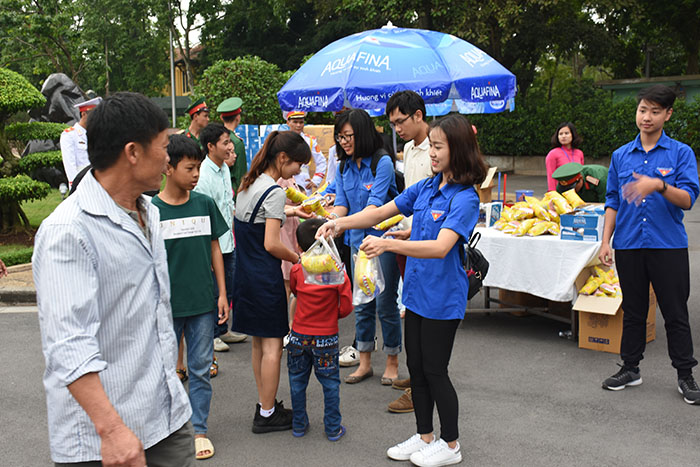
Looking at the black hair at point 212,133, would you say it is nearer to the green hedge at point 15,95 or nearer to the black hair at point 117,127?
the black hair at point 117,127

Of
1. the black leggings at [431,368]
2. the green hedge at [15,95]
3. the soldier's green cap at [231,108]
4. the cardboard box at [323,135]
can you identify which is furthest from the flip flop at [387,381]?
the green hedge at [15,95]

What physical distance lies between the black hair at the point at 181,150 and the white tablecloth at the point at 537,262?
3.31 m

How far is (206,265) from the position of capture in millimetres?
3936

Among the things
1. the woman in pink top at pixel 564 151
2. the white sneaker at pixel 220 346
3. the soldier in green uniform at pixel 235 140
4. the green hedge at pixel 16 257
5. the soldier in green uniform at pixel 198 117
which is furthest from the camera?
the green hedge at pixel 16 257

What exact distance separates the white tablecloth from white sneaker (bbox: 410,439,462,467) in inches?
98.3

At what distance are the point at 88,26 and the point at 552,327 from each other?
138 feet

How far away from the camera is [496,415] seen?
14.7 ft

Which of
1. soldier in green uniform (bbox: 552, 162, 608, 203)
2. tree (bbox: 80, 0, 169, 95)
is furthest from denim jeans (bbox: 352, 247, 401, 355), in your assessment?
tree (bbox: 80, 0, 169, 95)

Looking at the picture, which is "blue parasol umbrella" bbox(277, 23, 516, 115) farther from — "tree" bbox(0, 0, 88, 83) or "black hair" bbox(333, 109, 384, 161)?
"tree" bbox(0, 0, 88, 83)

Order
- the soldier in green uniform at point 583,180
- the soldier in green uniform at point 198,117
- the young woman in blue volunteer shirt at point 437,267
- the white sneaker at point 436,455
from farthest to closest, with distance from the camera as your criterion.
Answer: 1. the soldier in green uniform at point 198,117
2. the soldier in green uniform at point 583,180
3. the white sneaker at point 436,455
4. the young woman in blue volunteer shirt at point 437,267

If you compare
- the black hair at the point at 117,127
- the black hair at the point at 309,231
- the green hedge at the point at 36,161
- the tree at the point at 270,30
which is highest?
the tree at the point at 270,30

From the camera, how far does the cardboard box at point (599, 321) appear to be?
5.62 metres

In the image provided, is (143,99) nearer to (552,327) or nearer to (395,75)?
(552,327)

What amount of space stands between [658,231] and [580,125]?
19.0 m
